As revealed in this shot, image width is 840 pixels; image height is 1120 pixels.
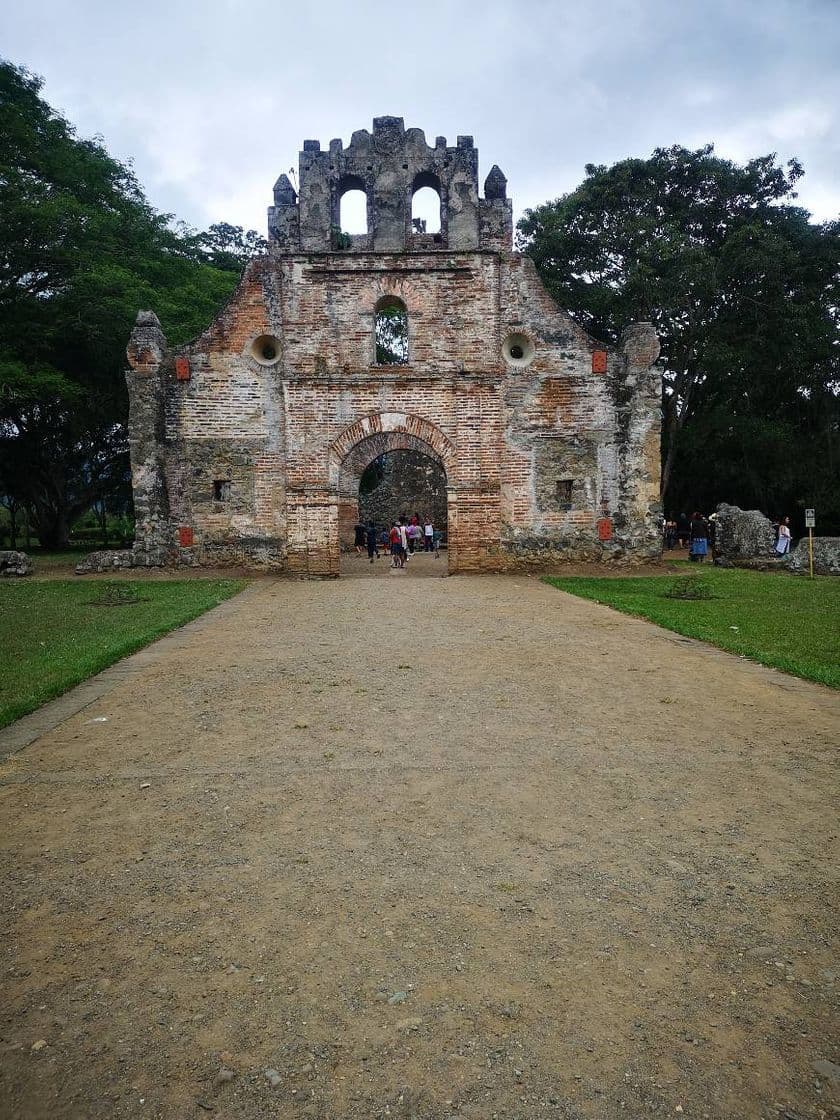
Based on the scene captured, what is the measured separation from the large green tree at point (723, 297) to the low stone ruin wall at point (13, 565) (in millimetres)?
21514

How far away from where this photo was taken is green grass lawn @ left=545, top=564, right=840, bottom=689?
702cm

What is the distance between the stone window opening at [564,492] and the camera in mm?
16375

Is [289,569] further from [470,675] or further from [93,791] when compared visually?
[93,791]

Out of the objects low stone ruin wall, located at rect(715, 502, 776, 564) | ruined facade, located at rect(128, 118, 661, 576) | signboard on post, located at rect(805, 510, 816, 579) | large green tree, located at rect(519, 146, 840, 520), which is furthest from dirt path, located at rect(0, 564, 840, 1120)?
large green tree, located at rect(519, 146, 840, 520)

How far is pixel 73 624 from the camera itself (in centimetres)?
908

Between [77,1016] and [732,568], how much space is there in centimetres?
1787

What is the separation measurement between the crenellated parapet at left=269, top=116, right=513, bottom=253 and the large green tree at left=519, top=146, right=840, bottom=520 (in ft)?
33.6

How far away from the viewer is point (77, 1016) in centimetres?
214

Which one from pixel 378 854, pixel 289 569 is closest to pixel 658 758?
pixel 378 854

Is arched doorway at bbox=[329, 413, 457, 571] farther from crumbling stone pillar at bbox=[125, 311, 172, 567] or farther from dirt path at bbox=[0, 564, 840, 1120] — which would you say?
dirt path at bbox=[0, 564, 840, 1120]

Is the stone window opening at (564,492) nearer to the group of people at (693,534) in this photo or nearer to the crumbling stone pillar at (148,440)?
the group of people at (693,534)

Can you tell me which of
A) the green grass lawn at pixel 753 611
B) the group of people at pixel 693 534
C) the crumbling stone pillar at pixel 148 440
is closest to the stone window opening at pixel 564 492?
the green grass lawn at pixel 753 611

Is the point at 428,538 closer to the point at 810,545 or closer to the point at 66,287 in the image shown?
the point at 810,545

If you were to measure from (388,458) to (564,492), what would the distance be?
17.3 metres
